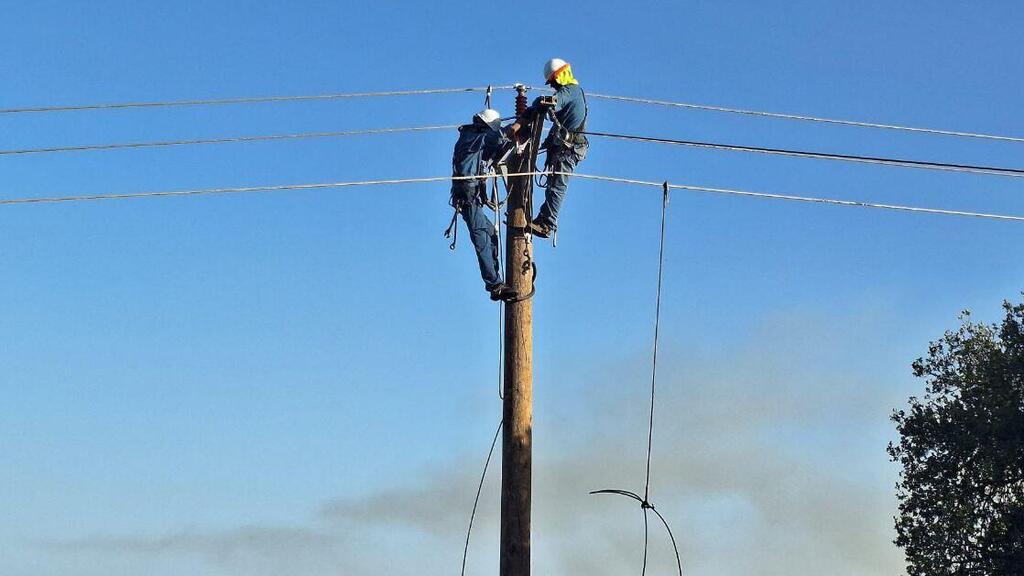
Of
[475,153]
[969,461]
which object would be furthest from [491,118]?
[969,461]

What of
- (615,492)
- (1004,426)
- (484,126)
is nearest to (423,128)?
(484,126)

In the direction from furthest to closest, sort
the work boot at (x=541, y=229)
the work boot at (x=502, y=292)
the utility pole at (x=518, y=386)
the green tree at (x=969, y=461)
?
the green tree at (x=969, y=461) < the work boot at (x=541, y=229) < the work boot at (x=502, y=292) < the utility pole at (x=518, y=386)

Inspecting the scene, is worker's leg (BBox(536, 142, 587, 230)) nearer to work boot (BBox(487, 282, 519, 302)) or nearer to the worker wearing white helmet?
the worker wearing white helmet

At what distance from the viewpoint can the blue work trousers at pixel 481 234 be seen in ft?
36.8

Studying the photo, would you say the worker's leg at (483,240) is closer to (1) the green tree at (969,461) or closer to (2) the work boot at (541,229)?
(2) the work boot at (541,229)

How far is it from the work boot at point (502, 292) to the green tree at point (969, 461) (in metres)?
18.7

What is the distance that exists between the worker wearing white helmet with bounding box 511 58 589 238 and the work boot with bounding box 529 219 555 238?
0.28m

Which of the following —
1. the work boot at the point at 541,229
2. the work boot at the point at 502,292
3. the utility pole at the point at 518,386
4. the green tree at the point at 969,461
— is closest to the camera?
the utility pole at the point at 518,386

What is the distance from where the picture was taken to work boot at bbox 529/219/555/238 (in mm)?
11438

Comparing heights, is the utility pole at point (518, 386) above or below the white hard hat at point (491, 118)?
below

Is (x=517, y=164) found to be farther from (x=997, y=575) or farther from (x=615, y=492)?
(x=997, y=575)

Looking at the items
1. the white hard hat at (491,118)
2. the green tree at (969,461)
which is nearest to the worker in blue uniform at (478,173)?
the white hard hat at (491,118)

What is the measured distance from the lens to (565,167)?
39.1ft

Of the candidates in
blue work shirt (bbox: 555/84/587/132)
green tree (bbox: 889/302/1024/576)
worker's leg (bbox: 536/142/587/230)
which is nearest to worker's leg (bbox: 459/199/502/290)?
worker's leg (bbox: 536/142/587/230)
